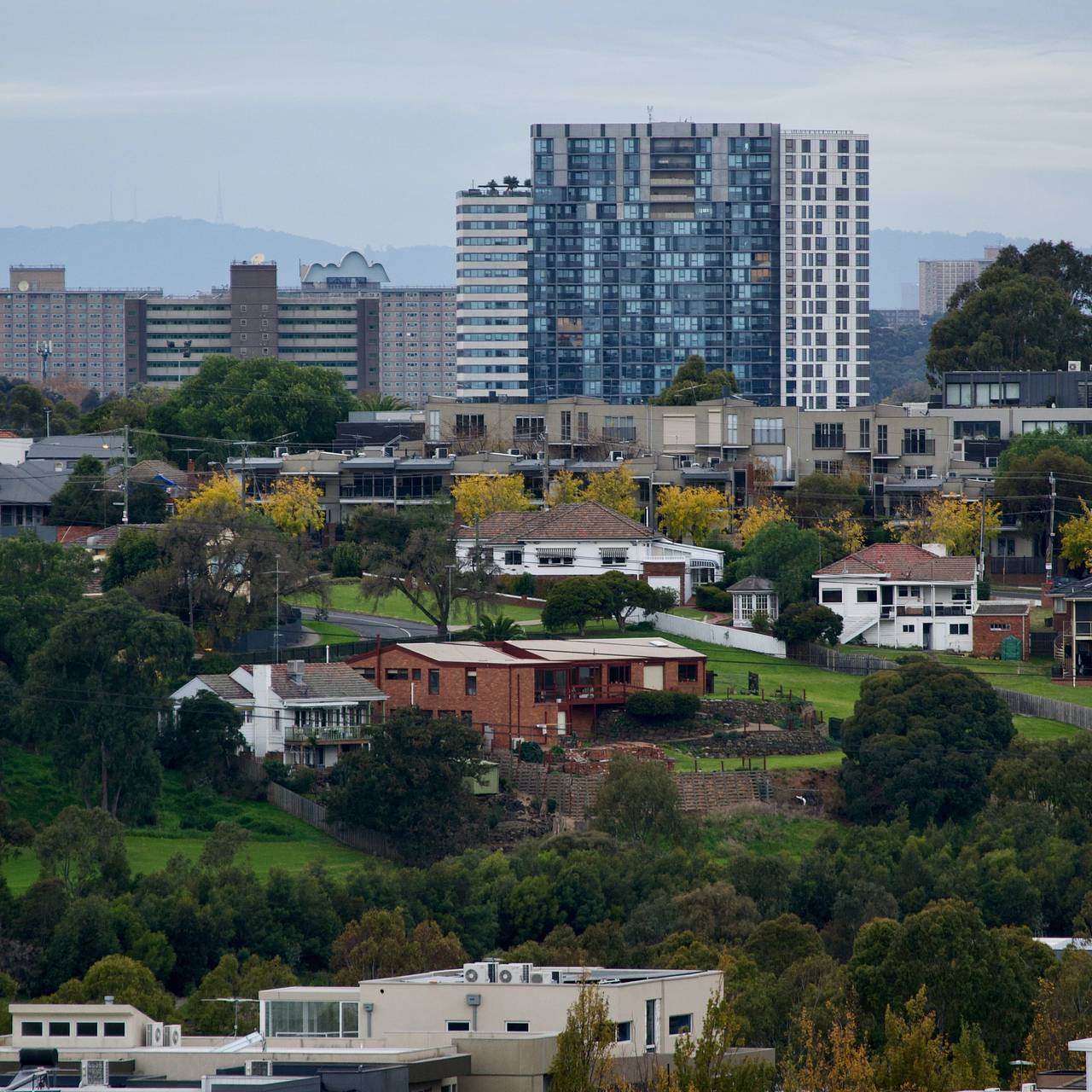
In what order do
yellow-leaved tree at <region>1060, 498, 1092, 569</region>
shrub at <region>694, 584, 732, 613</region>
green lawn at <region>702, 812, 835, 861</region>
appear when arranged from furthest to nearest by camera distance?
yellow-leaved tree at <region>1060, 498, 1092, 569</region>, shrub at <region>694, 584, 732, 613</region>, green lawn at <region>702, 812, 835, 861</region>

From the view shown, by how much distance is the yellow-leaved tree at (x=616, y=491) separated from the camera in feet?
375

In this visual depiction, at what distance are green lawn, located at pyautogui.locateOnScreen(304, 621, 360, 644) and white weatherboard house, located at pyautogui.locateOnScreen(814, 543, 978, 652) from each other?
57.3ft

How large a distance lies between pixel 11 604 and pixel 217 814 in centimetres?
1048

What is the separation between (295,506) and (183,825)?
3928 centimetres

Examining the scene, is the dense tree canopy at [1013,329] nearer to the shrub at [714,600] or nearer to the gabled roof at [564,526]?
the gabled roof at [564,526]

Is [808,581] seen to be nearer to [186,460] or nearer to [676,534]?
[676,534]

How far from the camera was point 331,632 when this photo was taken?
300 feet

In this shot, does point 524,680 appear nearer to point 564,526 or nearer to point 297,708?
point 297,708

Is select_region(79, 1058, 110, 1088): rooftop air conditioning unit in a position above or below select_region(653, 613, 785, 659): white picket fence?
above

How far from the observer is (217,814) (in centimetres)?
7519

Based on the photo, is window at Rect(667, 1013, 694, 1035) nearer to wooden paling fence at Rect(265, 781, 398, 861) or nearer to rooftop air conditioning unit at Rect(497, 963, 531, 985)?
rooftop air conditioning unit at Rect(497, 963, 531, 985)

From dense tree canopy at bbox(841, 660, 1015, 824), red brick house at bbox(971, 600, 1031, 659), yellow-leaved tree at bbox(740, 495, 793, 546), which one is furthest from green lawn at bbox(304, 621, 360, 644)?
red brick house at bbox(971, 600, 1031, 659)

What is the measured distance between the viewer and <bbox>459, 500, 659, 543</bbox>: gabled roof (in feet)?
334

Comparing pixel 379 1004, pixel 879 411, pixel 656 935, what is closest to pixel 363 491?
pixel 879 411
